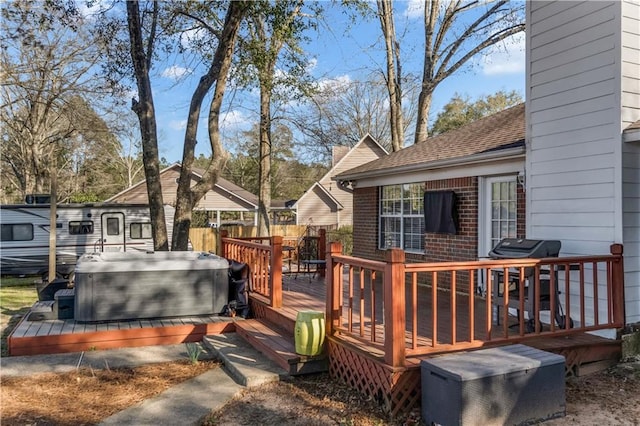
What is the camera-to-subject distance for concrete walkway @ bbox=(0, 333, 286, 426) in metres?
3.73

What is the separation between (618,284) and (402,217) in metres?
4.91

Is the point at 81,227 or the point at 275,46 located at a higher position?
the point at 275,46

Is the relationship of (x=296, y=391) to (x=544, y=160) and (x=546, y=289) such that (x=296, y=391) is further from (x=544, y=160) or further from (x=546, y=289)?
(x=544, y=160)

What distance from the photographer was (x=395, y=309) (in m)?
3.54

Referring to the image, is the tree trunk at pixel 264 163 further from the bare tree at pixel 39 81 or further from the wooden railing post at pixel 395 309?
the wooden railing post at pixel 395 309

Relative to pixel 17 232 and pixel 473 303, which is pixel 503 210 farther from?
pixel 17 232

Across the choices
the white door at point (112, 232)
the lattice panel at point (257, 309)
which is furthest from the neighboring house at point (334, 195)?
the lattice panel at point (257, 309)

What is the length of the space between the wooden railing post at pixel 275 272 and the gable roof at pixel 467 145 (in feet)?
10.6

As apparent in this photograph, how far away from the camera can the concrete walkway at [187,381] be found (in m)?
3.73

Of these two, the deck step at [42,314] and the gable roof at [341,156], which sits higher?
the gable roof at [341,156]

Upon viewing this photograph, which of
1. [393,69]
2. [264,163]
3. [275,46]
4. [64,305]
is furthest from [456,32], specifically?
[64,305]

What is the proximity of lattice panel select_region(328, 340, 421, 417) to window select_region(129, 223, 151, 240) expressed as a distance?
11.0m

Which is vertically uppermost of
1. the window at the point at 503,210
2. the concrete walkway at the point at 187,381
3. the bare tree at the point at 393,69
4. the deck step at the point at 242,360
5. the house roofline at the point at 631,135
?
the bare tree at the point at 393,69

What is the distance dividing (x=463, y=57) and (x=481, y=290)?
12949 millimetres
